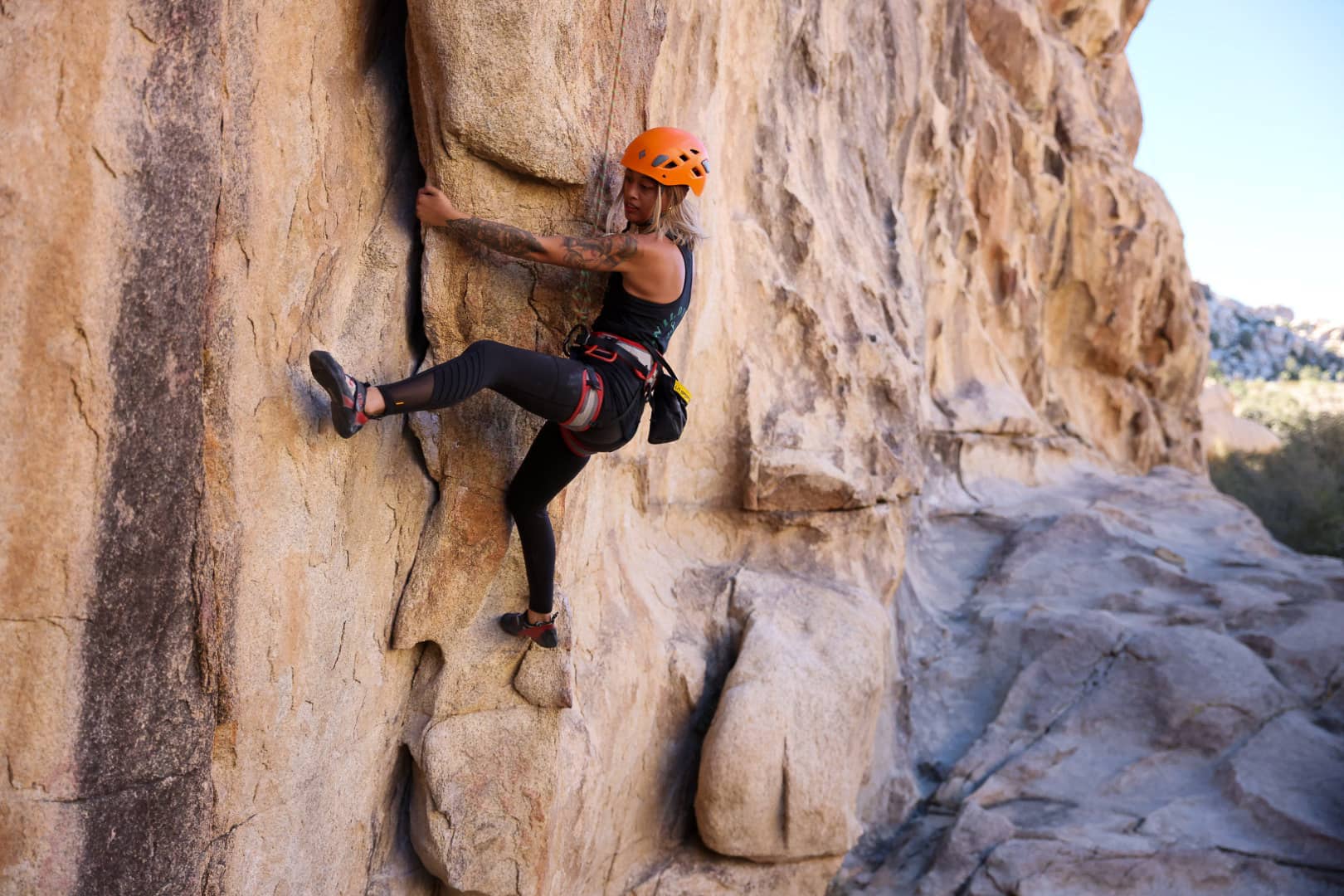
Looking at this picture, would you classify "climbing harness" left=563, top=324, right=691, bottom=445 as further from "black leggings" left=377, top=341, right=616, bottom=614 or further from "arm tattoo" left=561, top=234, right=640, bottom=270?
"arm tattoo" left=561, top=234, right=640, bottom=270

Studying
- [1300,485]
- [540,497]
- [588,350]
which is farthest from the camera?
[1300,485]

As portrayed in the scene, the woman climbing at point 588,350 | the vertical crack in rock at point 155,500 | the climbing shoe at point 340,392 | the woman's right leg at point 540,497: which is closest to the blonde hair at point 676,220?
the woman climbing at point 588,350

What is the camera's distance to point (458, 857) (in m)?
4.17

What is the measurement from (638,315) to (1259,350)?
183 feet

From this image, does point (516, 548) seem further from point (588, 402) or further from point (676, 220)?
point (676, 220)

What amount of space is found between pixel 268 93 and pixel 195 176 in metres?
0.44

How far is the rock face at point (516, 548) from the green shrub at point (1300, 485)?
9.20m

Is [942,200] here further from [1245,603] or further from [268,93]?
[268,93]

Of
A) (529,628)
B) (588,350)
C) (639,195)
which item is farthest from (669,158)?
(529,628)

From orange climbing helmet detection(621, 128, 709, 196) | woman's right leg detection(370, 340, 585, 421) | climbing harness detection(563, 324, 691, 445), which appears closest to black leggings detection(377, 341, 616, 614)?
woman's right leg detection(370, 340, 585, 421)

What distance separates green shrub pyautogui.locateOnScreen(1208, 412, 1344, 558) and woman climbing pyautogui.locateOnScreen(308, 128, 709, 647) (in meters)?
15.6

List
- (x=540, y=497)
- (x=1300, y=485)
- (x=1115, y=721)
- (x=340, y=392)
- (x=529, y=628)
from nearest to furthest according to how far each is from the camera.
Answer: (x=340, y=392)
(x=540, y=497)
(x=529, y=628)
(x=1115, y=721)
(x=1300, y=485)

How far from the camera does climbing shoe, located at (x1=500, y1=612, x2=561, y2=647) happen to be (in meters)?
4.17

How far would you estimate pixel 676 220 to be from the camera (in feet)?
12.6
